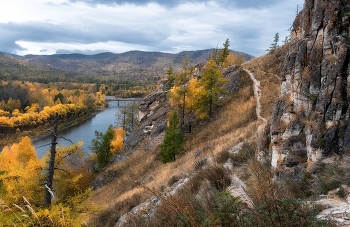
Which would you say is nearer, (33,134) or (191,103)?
(191,103)

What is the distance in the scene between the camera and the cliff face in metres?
7.06

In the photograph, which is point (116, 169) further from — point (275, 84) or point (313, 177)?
point (313, 177)

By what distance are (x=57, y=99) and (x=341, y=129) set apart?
110 metres

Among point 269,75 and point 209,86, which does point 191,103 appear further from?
point 269,75

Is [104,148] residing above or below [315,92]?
below

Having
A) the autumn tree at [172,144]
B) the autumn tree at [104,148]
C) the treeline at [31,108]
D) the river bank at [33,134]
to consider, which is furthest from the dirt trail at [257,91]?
the treeline at [31,108]

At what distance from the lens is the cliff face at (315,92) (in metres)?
7.06

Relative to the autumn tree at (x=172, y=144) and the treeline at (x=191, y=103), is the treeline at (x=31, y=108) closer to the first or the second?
the treeline at (x=191, y=103)

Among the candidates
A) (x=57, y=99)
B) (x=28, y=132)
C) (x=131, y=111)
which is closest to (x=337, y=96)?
(x=131, y=111)

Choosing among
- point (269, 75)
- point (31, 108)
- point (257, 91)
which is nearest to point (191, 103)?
point (257, 91)

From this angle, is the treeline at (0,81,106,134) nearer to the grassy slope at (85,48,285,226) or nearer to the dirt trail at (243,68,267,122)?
the grassy slope at (85,48,285,226)

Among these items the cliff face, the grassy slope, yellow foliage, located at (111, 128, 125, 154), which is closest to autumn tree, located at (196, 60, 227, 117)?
the grassy slope

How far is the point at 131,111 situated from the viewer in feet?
190

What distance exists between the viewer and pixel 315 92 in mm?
8188
